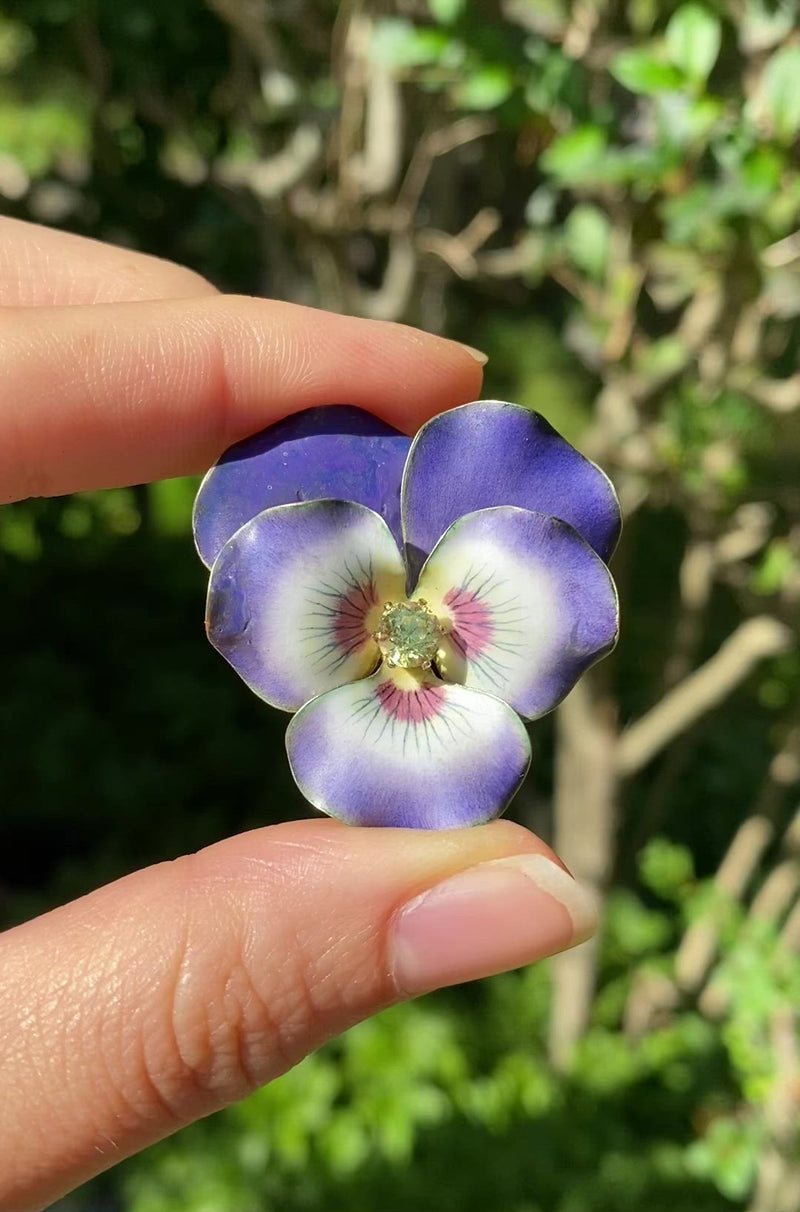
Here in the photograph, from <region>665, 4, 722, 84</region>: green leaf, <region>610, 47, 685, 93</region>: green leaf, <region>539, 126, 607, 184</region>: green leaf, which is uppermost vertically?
<region>665, 4, 722, 84</region>: green leaf

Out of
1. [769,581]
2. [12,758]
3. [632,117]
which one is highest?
[632,117]

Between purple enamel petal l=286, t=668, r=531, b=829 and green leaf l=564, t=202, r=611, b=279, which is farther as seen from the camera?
green leaf l=564, t=202, r=611, b=279

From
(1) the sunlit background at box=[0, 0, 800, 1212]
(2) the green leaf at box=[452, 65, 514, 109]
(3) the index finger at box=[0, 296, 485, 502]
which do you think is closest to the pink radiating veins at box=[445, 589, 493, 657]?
(3) the index finger at box=[0, 296, 485, 502]

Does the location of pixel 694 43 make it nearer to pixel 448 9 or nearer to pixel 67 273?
pixel 448 9

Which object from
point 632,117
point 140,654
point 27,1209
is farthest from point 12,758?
point 632,117

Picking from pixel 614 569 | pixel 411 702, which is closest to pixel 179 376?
pixel 411 702

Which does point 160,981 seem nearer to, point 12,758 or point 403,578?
point 403,578

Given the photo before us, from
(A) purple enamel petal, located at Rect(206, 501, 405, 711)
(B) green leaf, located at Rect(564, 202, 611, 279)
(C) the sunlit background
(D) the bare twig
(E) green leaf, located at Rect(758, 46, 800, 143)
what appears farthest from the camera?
(D) the bare twig

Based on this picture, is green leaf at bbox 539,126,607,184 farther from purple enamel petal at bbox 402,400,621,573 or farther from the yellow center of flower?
the yellow center of flower
